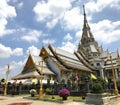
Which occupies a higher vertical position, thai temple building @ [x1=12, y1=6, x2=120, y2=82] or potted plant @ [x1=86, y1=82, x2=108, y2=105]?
thai temple building @ [x1=12, y1=6, x2=120, y2=82]

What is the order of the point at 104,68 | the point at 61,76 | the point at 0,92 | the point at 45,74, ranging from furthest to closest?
the point at 104,68
the point at 61,76
the point at 45,74
the point at 0,92

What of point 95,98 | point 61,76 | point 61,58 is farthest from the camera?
point 61,58

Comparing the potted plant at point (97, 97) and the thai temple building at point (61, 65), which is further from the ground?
the thai temple building at point (61, 65)

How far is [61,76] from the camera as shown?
43844mm

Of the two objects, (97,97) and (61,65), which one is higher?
(61,65)

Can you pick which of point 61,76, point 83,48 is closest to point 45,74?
point 61,76

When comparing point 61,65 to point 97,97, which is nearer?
point 97,97

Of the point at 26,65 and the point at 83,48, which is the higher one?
the point at 83,48

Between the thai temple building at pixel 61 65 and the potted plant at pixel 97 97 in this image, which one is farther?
the thai temple building at pixel 61 65

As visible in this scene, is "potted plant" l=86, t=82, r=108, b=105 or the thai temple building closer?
"potted plant" l=86, t=82, r=108, b=105

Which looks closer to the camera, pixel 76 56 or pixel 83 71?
pixel 83 71

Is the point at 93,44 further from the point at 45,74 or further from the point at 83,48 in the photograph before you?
the point at 45,74

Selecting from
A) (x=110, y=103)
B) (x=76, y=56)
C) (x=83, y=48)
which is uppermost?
(x=83, y=48)

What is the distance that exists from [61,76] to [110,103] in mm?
26939
